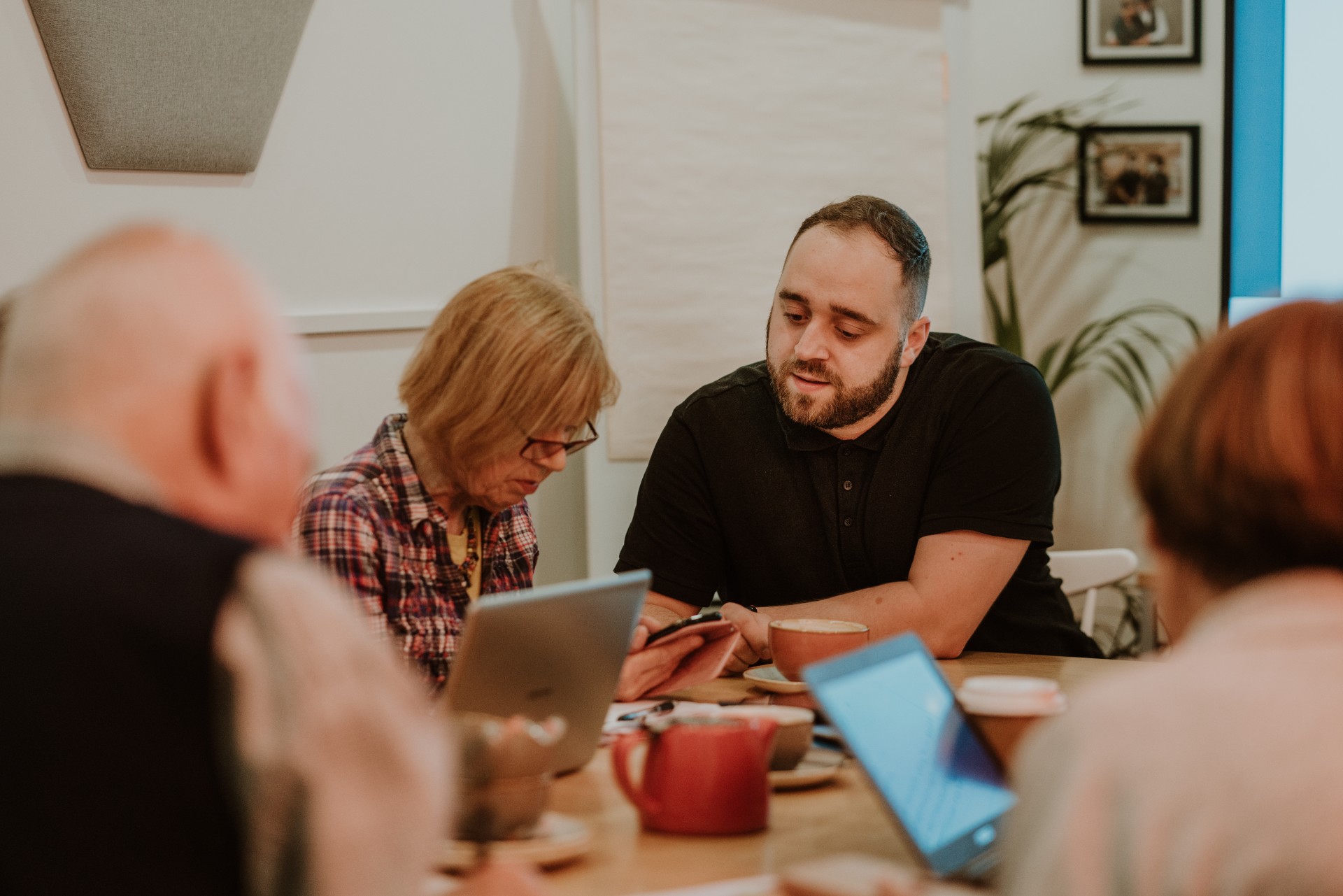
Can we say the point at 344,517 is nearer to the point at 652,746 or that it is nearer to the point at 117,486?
the point at 652,746

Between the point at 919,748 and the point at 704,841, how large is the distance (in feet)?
0.74

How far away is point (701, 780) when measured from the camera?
120cm

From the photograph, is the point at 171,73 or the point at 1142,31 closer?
the point at 171,73

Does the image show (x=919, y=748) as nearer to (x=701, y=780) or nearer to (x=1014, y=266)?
(x=701, y=780)

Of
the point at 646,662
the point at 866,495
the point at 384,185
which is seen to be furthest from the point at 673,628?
the point at 384,185

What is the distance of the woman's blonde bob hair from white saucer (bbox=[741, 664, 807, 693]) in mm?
451

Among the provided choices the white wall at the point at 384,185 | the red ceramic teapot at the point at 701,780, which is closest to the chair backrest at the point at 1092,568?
the white wall at the point at 384,185

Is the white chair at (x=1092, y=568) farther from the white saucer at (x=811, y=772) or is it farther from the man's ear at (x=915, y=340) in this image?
the white saucer at (x=811, y=772)

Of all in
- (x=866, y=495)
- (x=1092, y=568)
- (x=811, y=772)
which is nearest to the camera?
(x=811, y=772)

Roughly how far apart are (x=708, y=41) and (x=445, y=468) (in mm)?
1511

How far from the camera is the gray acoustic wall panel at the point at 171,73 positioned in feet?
8.00

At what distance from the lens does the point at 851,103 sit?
3.04 metres

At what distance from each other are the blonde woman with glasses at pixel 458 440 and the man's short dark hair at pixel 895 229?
0.72 metres

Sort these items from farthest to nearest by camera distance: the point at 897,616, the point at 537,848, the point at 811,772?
the point at 897,616
the point at 811,772
the point at 537,848
